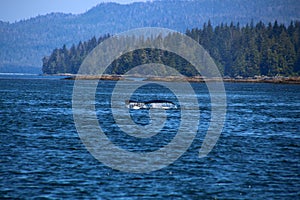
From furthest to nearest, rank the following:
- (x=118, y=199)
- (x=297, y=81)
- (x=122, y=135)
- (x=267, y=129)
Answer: (x=297, y=81) → (x=267, y=129) → (x=122, y=135) → (x=118, y=199)

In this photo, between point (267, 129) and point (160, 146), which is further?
point (267, 129)

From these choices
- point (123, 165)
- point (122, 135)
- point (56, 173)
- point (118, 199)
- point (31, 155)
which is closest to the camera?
point (118, 199)

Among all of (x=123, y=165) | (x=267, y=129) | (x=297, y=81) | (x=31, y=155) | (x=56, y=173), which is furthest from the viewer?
(x=297, y=81)

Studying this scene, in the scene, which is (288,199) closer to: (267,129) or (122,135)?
(122,135)

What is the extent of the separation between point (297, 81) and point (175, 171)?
574 feet

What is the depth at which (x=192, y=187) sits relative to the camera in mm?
28641

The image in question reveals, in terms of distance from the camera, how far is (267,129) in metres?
54.0

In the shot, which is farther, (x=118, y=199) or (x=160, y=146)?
(x=160, y=146)

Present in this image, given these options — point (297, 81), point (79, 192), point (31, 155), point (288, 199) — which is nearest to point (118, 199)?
point (79, 192)

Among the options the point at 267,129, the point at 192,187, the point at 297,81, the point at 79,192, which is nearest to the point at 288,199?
the point at 192,187

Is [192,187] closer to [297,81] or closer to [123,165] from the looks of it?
[123,165]

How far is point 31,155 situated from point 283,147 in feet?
58.5

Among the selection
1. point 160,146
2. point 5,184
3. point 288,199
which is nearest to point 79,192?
point 5,184

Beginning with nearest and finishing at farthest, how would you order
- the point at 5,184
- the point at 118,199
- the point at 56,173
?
1. the point at 118,199
2. the point at 5,184
3. the point at 56,173
